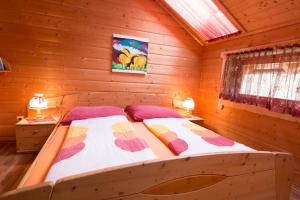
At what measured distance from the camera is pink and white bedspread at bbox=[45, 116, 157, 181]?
3.74 feet

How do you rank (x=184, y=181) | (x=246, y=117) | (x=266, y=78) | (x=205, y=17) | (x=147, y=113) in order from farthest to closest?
(x=205, y=17), (x=147, y=113), (x=246, y=117), (x=266, y=78), (x=184, y=181)

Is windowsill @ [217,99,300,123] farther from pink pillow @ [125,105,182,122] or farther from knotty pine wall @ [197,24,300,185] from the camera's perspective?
pink pillow @ [125,105,182,122]

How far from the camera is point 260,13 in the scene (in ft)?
6.75

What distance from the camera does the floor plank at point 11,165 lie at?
173 centimetres

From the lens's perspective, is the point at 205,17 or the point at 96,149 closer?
the point at 96,149

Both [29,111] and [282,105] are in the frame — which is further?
[29,111]

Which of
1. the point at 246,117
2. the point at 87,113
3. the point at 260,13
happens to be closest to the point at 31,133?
the point at 87,113

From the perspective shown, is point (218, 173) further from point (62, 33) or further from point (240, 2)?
point (62, 33)

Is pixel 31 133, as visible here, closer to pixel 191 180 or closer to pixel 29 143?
pixel 29 143

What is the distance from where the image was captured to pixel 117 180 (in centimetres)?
90

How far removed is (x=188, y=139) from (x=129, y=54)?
1.74m

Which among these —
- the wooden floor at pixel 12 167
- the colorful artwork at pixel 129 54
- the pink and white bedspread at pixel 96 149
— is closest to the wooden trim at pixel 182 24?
the colorful artwork at pixel 129 54

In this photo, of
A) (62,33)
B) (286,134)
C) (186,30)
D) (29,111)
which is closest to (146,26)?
(186,30)

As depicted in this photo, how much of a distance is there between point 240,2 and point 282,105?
1266 millimetres
